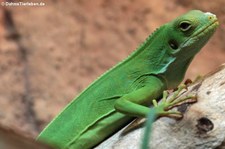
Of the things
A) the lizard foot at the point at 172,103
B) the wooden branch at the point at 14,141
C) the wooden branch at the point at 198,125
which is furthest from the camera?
the lizard foot at the point at 172,103

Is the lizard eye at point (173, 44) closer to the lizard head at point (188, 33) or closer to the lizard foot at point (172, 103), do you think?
the lizard head at point (188, 33)

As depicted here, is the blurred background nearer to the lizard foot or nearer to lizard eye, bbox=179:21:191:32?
lizard eye, bbox=179:21:191:32

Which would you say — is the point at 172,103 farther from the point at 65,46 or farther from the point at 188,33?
the point at 65,46

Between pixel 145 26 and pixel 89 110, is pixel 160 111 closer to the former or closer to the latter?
pixel 89 110

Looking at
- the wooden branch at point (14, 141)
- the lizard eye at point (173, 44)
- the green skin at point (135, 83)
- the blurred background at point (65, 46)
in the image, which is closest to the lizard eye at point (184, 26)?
the green skin at point (135, 83)

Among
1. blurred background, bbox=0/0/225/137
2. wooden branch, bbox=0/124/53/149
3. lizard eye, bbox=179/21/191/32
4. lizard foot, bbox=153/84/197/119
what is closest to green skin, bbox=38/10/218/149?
lizard eye, bbox=179/21/191/32

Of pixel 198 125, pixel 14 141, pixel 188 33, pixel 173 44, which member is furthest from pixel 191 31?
pixel 14 141
